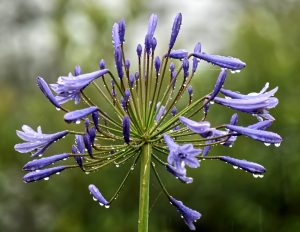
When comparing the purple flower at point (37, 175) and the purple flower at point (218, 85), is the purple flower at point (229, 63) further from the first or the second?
the purple flower at point (37, 175)

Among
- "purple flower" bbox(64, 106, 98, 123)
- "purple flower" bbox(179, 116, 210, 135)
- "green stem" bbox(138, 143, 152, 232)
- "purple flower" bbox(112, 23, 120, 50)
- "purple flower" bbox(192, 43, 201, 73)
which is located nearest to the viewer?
"purple flower" bbox(179, 116, 210, 135)

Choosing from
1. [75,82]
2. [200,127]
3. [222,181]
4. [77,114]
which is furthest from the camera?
[222,181]

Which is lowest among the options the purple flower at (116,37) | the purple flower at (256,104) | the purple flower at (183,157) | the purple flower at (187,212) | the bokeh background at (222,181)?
the bokeh background at (222,181)

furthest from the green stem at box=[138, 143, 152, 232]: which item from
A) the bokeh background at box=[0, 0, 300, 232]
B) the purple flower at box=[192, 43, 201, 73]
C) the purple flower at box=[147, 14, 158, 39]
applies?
the bokeh background at box=[0, 0, 300, 232]

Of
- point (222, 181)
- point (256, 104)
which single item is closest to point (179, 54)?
point (256, 104)

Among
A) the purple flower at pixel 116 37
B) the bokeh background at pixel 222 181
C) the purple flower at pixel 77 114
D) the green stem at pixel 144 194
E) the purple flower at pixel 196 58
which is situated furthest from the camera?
the bokeh background at pixel 222 181

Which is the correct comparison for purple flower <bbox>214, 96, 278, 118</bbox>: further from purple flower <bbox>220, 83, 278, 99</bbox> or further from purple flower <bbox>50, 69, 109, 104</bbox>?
purple flower <bbox>50, 69, 109, 104</bbox>

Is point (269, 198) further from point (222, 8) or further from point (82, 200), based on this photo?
point (222, 8)

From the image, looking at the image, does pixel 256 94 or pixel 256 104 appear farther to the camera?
pixel 256 94

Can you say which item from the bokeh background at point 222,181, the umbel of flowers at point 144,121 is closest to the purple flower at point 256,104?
the umbel of flowers at point 144,121

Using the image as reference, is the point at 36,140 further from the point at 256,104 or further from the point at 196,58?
the point at 256,104

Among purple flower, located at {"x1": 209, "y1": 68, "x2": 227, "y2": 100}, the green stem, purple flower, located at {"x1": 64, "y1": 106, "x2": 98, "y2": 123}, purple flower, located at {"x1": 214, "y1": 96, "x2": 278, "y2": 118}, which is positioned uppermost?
purple flower, located at {"x1": 209, "y1": 68, "x2": 227, "y2": 100}

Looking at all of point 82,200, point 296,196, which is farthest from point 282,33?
point 82,200
